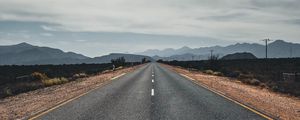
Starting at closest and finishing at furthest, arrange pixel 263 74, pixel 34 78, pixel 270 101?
pixel 270 101
pixel 34 78
pixel 263 74

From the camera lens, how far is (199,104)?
13.8m

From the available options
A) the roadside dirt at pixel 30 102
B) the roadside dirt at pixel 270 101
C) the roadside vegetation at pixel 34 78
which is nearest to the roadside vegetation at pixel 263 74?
the roadside dirt at pixel 270 101

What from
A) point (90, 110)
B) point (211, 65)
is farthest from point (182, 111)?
point (211, 65)

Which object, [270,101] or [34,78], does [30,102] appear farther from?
[34,78]

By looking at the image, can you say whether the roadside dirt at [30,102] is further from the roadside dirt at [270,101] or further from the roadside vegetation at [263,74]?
the roadside vegetation at [263,74]

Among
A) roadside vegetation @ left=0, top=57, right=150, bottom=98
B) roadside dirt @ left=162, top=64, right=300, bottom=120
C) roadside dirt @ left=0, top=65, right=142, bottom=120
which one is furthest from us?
roadside vegetation @ left=0, top=57, right=150, bottom=98

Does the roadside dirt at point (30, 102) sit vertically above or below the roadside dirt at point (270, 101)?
above

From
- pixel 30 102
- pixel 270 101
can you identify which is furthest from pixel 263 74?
pixel 30 102

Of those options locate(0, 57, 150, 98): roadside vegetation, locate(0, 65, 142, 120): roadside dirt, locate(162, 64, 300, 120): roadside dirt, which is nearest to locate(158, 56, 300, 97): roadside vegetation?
locate(162, 64, 300, 120): roadside dirt

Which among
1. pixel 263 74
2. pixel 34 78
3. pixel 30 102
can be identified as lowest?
pixel 263 74

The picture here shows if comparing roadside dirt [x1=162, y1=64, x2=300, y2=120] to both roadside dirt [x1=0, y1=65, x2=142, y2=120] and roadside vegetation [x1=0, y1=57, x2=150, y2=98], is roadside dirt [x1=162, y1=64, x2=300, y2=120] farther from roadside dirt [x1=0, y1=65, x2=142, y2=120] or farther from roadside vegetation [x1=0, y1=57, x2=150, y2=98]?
roadside vegetation [x1=0, y1=57, x2=150, y2=98]

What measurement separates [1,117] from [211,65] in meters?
54.9

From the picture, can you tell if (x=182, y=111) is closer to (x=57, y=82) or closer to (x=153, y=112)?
(x=153, y=112)

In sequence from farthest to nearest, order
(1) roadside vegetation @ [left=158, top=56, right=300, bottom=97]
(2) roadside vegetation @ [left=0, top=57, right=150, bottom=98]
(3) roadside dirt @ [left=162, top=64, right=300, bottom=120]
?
(1) roadside vegetation @ [left=158, top=56, right=300, bottom=97]
(2) roadside vegetation @ [left=0, top=57, right=150, bottom=98]
(3) roadside dirt @ [left=162, top=64, right=300, bottom=120]
